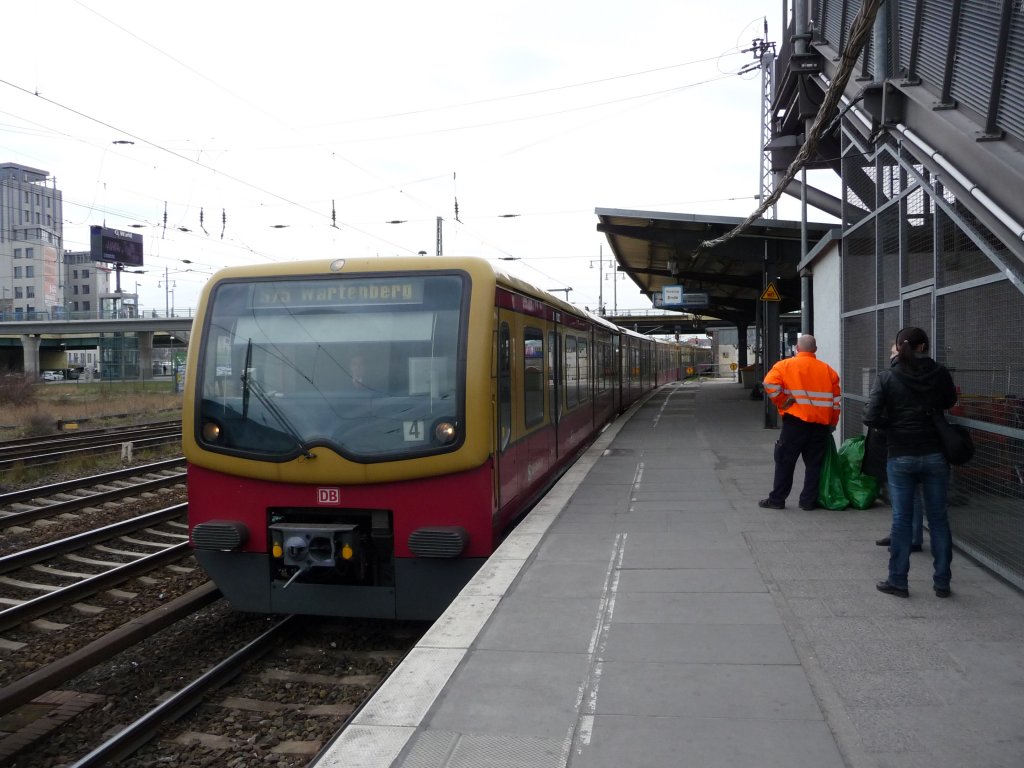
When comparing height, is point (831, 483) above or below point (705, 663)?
above

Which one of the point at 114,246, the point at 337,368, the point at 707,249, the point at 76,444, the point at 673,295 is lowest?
the point at 76,444

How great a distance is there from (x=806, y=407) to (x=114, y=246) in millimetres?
36452

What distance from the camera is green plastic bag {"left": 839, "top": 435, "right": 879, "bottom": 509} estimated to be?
26.3 ft

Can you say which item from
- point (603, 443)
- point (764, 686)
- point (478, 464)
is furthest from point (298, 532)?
point (603, 443)

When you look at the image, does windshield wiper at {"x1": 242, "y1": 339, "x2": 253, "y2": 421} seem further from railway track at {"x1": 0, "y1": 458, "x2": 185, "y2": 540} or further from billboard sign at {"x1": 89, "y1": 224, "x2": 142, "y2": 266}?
billboard sign at {"x1": 89, "y1": 224, "x2": 142, "y2": 266}

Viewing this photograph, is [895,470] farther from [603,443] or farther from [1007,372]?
[603,443]

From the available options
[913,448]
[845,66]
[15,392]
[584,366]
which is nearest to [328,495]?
[913,448]

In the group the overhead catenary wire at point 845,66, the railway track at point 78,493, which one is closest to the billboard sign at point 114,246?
the railway track at point 78,493

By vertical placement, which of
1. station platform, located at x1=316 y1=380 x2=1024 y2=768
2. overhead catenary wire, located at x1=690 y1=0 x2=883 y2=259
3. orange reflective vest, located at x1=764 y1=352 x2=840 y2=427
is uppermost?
overhead catenary wire, located at x1=690 y1=0 x2=883 y2=259

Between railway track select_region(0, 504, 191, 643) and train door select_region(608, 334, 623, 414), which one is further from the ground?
train door select_region(608, 334, 623, 414)

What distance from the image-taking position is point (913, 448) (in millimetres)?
5270

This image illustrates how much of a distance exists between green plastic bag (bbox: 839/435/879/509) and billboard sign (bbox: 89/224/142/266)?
116ft

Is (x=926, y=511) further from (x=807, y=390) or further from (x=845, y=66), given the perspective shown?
(x=845, y=66)

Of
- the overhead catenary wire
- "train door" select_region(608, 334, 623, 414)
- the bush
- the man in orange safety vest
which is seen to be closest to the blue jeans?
the man in orange safety vest
